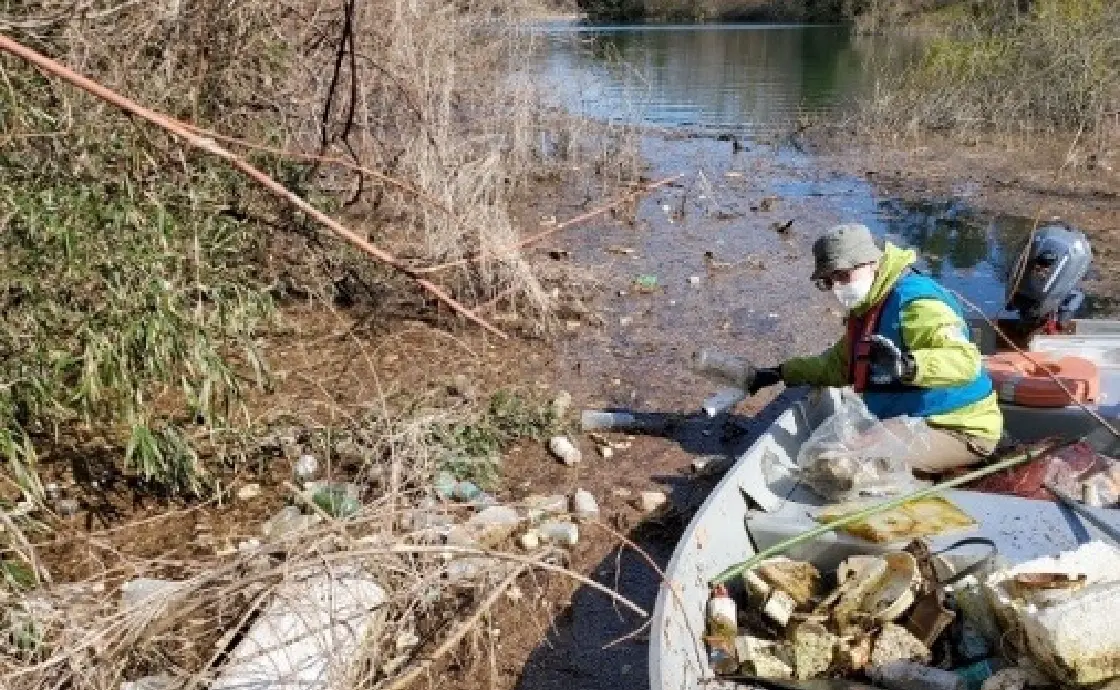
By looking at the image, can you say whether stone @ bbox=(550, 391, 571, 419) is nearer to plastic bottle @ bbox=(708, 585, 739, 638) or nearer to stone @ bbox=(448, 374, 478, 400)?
stone @ bbox=(448, 374, 478, 400)

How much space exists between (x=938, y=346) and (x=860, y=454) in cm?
59

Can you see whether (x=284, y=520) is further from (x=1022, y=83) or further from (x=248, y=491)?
(x=1022, y=83)

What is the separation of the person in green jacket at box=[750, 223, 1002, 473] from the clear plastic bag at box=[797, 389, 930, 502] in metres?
0.06

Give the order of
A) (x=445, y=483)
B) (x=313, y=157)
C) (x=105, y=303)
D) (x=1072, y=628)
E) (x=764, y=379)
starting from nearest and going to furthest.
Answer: (x=313, y=157) < (x=1072, y=628) < (x=105, y=303) < (x=445, y=483) < (x=764, y=379)

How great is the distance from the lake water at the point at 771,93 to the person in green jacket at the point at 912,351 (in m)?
5.11

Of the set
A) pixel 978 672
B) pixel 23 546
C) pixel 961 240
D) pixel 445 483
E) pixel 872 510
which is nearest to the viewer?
pixel 978 672

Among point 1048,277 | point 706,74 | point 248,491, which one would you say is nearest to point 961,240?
point 1048,277

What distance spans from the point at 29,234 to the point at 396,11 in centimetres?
384

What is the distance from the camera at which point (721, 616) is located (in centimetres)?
367

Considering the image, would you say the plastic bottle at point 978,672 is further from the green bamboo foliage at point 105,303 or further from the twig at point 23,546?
the green bamboo foliage at point 105,303

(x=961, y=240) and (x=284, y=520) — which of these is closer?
(x=284, y=520)

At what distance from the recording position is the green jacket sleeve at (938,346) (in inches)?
180

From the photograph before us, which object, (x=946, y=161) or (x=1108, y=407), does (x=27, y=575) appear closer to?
(x=1108, y=407)

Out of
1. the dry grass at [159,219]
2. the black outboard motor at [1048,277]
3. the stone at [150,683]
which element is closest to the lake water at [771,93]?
the black outboard motor at [1048,277]
